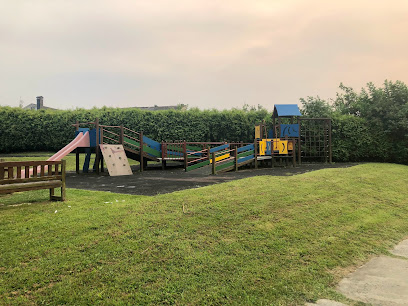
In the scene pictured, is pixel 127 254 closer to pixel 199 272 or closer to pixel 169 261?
pixel 169 261

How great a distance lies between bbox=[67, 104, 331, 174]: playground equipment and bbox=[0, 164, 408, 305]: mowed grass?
22.2 feet

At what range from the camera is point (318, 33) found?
48.6 ft

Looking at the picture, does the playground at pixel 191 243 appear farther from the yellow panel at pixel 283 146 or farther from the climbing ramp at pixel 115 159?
the yellow panel at pixel 283 146

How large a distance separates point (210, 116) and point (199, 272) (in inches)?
713

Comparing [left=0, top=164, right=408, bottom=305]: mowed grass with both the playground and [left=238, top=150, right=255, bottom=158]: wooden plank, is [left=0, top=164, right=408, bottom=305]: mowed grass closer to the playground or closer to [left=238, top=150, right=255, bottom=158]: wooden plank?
the playground

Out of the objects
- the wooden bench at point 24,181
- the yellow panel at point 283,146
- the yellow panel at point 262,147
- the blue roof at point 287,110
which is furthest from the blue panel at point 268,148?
the wooden bench at point 24,181

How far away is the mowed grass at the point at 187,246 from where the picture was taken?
10.4 feet

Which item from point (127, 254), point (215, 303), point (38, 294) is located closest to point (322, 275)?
point (215, 303)

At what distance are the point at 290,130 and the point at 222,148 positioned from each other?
15.5 ft

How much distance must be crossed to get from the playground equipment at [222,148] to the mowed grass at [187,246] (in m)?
6.77

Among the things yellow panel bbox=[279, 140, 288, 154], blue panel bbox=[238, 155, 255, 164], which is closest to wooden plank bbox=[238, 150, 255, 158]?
blue panel bbox=[238, 155, 255, 164]

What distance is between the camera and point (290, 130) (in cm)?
1758

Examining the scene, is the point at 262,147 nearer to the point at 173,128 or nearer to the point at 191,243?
the point at 173,128

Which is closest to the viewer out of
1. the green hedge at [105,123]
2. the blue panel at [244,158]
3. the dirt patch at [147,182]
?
the dirt patch at [147,182]
